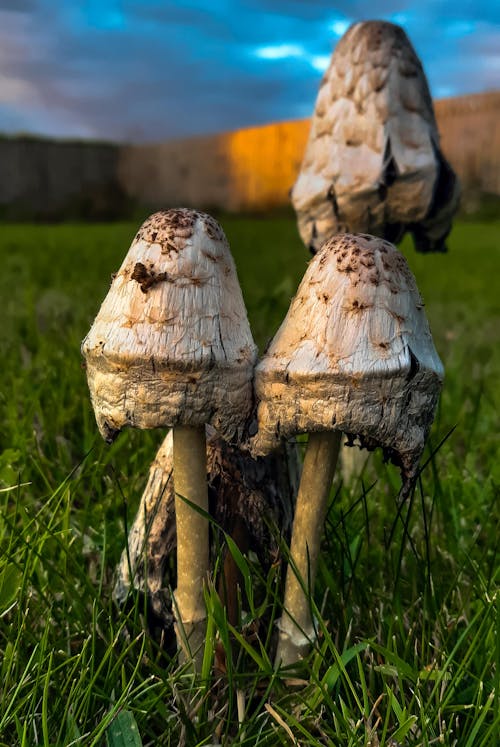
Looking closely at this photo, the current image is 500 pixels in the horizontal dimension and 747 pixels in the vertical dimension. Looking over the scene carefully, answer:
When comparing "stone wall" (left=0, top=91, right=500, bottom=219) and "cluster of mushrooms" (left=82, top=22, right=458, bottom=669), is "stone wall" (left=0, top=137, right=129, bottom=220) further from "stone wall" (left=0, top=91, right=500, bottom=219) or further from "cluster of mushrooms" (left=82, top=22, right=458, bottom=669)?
"cluster of mushrooms" (left=82, top=22, right=458, bottom=669)

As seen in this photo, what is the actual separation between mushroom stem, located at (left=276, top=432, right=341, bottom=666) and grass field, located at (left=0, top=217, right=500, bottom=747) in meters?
0.05

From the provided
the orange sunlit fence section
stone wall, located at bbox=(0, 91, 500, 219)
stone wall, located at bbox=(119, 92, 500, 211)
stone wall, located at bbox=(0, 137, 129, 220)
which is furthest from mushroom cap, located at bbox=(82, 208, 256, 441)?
stone wall, located at bbox=(0, 137, 129, 220)

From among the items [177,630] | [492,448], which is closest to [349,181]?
[492,448]

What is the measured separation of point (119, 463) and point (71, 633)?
→ 88cm

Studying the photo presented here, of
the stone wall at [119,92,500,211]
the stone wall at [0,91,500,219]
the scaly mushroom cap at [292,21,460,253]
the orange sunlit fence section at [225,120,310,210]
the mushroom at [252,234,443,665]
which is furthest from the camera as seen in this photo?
the stone wall at [0,91,500,219]

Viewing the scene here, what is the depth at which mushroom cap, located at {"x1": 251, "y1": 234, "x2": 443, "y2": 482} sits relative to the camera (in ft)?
4.06

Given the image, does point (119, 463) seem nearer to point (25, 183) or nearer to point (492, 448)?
point (492, 448)

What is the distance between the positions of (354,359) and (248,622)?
694 millimetres

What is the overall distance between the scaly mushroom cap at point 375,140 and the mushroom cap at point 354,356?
115 centimetres

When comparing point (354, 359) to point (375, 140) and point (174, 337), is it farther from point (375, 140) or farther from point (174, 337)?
point (375, 140)

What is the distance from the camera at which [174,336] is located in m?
1.24

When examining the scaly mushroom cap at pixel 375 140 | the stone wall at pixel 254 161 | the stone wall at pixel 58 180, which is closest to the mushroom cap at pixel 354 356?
the scaly mushroom cap at pixel 375 140

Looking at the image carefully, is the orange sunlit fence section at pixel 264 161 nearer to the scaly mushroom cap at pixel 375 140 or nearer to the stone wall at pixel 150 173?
the stone wall at pixel 150 173

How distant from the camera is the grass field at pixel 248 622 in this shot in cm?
139
